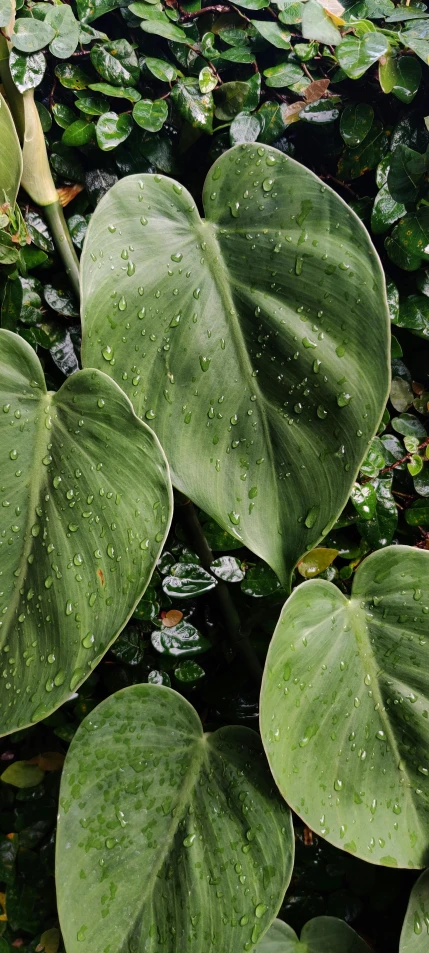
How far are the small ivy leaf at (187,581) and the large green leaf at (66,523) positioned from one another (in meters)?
0.26

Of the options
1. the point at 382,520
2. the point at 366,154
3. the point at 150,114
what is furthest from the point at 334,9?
the point at 382,520

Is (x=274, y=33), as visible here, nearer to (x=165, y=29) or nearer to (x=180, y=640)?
(x=165, y=29)

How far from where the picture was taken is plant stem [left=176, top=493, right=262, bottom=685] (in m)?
0.90

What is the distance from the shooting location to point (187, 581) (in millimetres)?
875

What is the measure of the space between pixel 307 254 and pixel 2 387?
364 millimetres

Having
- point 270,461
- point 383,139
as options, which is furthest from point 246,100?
point 270,461

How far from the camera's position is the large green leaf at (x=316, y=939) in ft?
2.74

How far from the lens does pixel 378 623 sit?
0.75m

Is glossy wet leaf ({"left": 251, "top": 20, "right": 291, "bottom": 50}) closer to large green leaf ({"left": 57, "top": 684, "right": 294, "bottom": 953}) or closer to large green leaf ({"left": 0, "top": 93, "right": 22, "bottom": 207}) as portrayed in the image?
large green leaf ({"left": 0, "top": 93, "right": 22, "bottom": 207})

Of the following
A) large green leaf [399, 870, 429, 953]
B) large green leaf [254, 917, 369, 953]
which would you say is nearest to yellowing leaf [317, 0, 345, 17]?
large green leaf [399, 870, 429, 953]

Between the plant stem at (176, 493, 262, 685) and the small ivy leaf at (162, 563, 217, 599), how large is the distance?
0.03 m

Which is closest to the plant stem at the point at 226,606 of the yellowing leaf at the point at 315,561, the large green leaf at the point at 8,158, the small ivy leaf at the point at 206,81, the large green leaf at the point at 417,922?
the yellowing leaf at the point at 315,561

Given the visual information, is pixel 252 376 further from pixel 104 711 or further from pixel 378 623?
pixel 104 711

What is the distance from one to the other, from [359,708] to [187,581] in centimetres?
29
